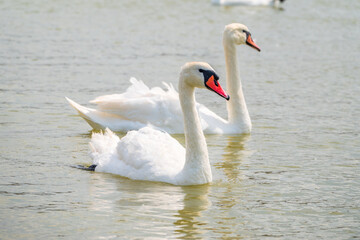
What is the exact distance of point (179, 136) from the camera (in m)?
11.1

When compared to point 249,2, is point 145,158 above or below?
below

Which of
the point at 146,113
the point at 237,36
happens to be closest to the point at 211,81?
the point at 146,113

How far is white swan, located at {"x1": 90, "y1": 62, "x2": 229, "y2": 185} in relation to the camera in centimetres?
830

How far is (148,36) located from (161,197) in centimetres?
1333

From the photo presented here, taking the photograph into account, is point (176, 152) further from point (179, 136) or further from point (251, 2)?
point (251, 2)

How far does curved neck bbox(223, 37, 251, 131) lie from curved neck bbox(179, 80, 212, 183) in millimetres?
3087

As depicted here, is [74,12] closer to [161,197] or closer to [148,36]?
[148,36]

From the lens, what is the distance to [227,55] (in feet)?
38.5

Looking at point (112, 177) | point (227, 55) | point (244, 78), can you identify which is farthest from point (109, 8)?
point (112, 177)

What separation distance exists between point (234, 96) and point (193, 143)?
133 inches

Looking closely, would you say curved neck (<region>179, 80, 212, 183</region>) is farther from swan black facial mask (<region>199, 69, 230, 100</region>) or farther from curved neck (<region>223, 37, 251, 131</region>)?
curved neck (<region>223, 37, 251, 131</region>)

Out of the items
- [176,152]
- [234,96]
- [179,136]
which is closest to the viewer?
[176,152]

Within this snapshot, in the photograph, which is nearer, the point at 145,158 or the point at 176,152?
the point at 145,158

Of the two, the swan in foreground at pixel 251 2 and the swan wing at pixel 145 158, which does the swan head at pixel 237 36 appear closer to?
the swan wing at pixel 145 158
